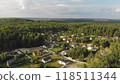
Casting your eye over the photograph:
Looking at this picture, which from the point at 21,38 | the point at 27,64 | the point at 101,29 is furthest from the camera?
the point at 101,29

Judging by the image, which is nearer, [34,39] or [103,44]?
[103,44]

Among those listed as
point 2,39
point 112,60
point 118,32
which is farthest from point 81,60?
point 118,32

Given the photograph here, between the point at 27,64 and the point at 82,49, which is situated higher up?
the point at 82,49

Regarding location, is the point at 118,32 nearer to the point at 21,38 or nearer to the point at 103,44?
the point at 103,44

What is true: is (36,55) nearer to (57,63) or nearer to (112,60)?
(57,63)

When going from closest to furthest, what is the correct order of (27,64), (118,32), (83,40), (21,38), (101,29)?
(27,64)
(21,38)
(83,40)
(118,32)
(101,29)

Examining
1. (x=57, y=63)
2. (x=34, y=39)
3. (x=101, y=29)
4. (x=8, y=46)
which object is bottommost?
(x=57, y=63)

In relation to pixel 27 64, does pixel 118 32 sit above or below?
above

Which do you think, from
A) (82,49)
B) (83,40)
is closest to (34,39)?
(82,49)

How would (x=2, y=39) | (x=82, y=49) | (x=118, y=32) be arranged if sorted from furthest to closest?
1. (x=118, y=32)
2. (x=2, y=39)
3. (x=82, y=49)
